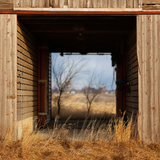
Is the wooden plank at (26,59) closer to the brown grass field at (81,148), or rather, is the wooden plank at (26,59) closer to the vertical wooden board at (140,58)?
the brown grass field at (81,148)

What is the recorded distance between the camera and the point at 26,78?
7000 millimetres

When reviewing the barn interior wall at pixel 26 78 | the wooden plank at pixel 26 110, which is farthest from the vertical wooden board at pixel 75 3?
the wooden plank at pixel 26 110

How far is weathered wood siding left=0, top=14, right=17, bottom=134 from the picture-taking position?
5.52 metres

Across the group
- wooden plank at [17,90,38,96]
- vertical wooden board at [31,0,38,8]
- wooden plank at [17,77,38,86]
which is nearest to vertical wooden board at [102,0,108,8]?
vertical wooden board at [31,0,38,8]

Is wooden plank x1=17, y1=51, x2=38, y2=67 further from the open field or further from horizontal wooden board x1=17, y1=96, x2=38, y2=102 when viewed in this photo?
the open field

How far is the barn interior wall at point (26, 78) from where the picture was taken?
6.17 metres

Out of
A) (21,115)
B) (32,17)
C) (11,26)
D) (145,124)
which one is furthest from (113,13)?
(21,115)

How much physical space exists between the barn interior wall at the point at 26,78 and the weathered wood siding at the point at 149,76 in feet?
11.3

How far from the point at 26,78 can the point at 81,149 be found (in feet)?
11.1

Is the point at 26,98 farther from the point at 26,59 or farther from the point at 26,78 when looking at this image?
the point at 26,59

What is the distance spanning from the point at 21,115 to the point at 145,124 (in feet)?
12.9

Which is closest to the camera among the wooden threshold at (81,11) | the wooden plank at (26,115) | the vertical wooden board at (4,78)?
the vertical wooden board at (4,78)

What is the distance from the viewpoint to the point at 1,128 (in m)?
5.42

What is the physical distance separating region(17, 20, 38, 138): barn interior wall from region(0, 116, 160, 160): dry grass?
2.73 feet
